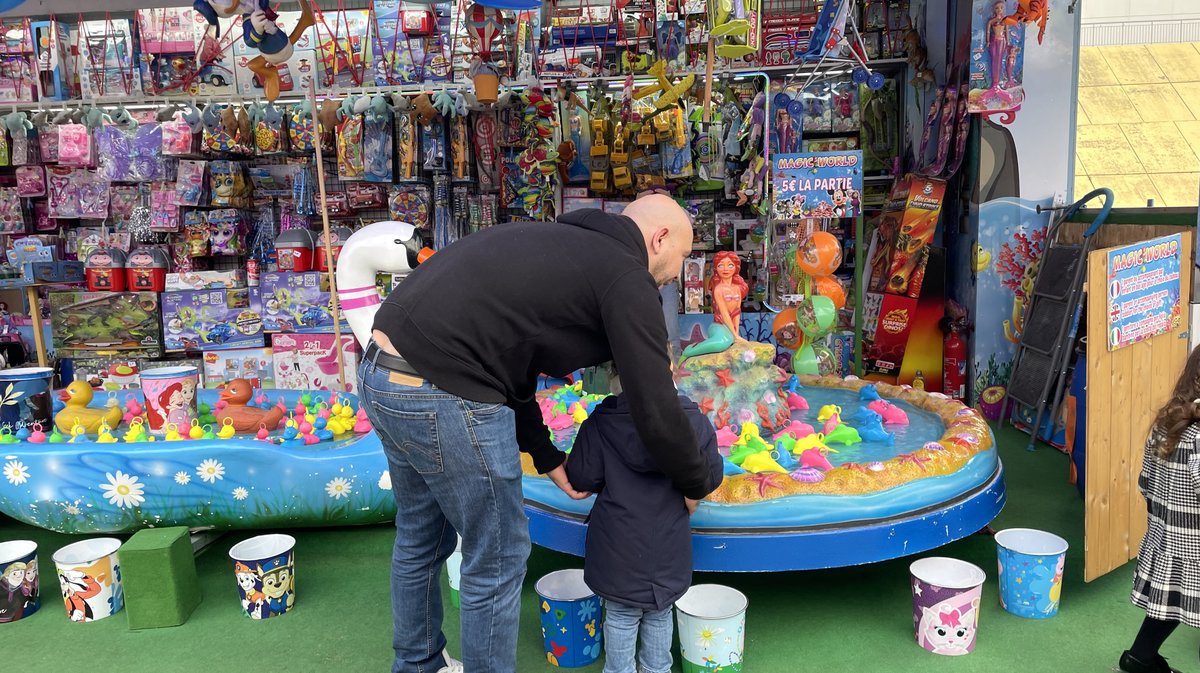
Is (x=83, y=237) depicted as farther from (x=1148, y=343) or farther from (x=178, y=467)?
(x=1148, y=343)

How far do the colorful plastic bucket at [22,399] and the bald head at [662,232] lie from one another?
113 inches

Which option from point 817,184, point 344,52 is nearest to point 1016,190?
point 817,184

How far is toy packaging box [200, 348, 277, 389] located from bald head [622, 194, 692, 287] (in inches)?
180

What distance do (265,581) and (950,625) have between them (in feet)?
7.43

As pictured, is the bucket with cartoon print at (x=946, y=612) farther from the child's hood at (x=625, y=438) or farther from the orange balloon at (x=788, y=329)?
the orange balloon at (x=788, y=329)

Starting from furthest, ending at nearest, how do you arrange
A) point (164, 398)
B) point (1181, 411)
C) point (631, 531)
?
point (164, 398)
point (1181, 411)
point (631, 531)

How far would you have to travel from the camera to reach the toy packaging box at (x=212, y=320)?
19.5 ft

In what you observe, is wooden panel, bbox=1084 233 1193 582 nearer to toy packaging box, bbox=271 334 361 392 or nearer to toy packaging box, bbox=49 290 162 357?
toy packaging box, bbox=271 334 361 392

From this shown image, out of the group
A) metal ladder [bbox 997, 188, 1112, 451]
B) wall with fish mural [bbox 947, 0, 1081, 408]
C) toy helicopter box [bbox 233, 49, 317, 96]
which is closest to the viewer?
metal ladder [bbox 997, 188, 1112, 451]

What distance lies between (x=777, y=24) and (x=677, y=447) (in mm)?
4499

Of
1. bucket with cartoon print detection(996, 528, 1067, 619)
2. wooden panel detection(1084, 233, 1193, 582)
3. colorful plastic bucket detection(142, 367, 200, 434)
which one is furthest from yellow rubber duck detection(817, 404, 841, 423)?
colorful plastic bucket detection(142, 367, 200, 434)

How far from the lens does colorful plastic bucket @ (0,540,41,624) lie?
10.3 ft

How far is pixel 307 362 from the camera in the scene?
592 centimetres

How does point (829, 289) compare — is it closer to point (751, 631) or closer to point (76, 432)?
point (751, 631)
